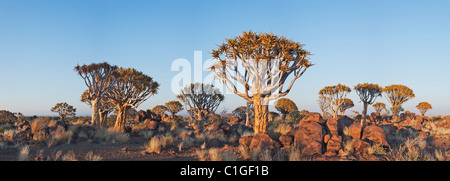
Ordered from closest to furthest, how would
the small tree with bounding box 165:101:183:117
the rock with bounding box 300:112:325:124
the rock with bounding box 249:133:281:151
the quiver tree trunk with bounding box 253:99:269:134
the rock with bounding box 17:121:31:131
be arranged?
the rock with bounding box 249:133:281:151
the rock with bounding box 300:112:325:124
the quiver tree trunk with bounding box 253:99:269:134
the rock with bounding box 17:121:31:131
the small tree with bounding box 165:101:183:117

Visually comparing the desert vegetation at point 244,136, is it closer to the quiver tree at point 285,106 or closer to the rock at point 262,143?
the rock at point 262,143

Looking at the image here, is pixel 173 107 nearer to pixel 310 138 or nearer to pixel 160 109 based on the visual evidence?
pixel 160 109

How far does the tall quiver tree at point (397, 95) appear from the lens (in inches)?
1512

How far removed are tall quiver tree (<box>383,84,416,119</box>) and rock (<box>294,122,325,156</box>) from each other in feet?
119

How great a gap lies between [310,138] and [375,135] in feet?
10.6

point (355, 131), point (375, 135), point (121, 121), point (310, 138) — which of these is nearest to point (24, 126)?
point (121, 121)

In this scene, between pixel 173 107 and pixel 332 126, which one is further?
pixel 173 107

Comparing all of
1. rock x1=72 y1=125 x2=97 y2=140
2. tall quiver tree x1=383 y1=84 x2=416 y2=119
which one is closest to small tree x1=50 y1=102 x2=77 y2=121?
rock x1=72 y1=125 x2=97 y2=140

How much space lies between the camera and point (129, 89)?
68.3 feet

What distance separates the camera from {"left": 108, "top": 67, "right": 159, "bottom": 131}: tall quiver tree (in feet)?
67.1

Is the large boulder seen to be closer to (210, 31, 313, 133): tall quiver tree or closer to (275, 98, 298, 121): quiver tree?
(210, 31, 313, 133): tall quiver tree
